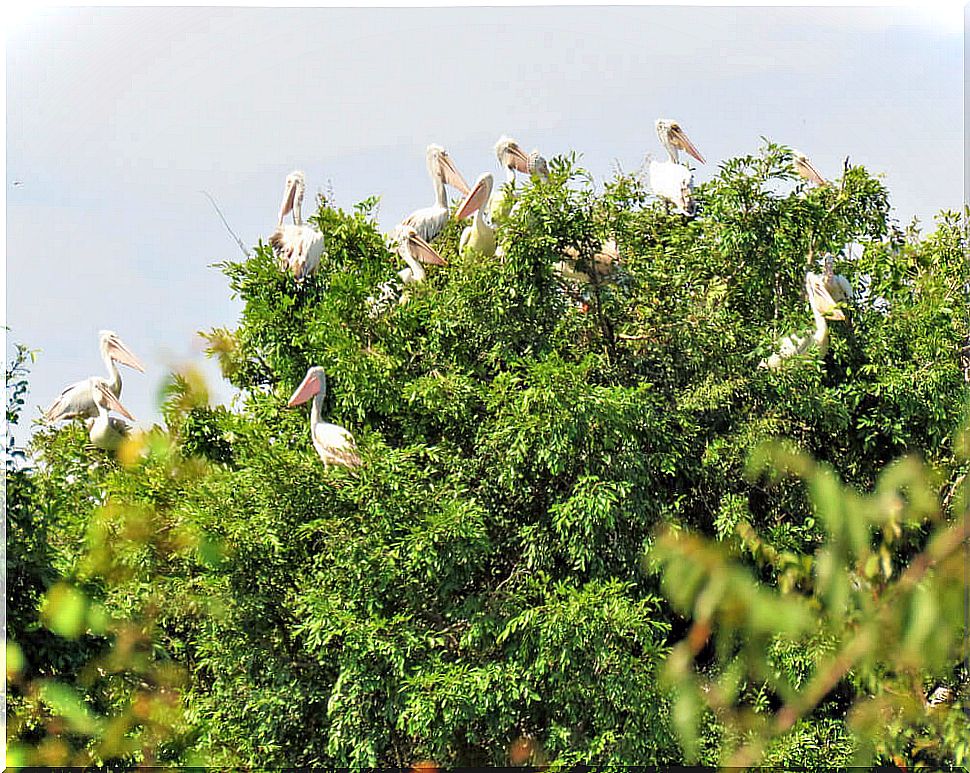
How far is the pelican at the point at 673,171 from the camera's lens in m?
5.16

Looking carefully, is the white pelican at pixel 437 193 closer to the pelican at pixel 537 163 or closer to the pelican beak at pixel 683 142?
the pelican at pixel 537 163

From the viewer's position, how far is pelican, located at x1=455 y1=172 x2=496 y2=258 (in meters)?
4.89

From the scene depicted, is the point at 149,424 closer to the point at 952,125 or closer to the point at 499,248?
the point at 499,248

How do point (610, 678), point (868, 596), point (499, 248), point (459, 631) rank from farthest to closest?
1. point (499, 248)
2. point (459, 631)
3. point (610, 678)
4. point (868, 596)

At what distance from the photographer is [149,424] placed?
5254 mm

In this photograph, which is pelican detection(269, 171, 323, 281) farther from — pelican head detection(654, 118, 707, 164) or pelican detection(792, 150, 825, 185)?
pelican detection(792, 150, 825, 185)

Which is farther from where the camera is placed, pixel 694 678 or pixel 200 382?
pixel 200 382

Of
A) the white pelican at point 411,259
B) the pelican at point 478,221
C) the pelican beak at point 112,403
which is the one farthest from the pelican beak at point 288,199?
the pelican beak at point 112,403

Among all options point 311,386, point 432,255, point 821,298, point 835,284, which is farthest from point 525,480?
point 835,284

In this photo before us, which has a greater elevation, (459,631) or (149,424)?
(149,424)

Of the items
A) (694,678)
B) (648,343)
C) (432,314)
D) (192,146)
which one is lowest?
(694,678)

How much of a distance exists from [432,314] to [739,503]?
4.35ft

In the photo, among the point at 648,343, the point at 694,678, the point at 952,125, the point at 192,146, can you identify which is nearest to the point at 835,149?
the point at 952,125

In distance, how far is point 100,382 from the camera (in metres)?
5.49
